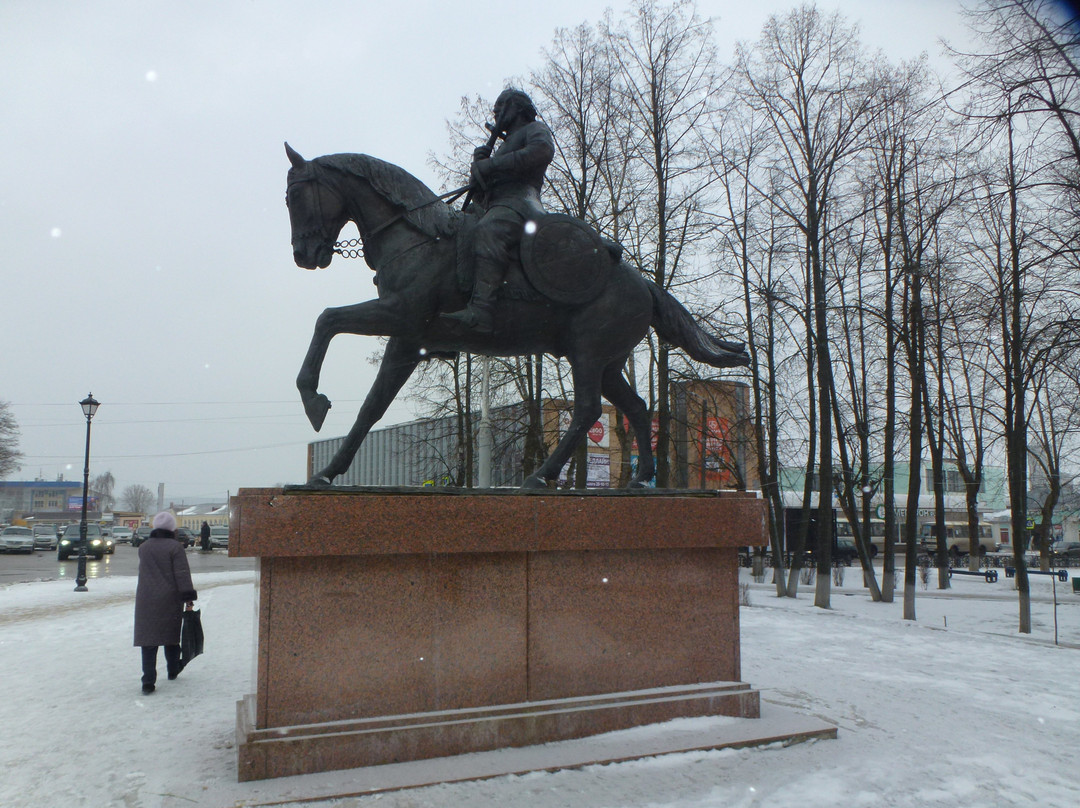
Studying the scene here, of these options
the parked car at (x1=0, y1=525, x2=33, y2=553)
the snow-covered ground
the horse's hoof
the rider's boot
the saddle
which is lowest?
the parked car at (x1=0, y1=525, x2=33, y2=553)

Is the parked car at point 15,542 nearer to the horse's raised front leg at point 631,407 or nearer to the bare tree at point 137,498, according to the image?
the horse's raised front leg at point 631,407

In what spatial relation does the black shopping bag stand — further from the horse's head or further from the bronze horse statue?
the horse's head

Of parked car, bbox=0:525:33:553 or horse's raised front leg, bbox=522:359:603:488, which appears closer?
horse's raised front leg, bbox=522:359:603:488

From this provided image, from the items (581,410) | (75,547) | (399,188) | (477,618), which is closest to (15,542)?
(75,547)

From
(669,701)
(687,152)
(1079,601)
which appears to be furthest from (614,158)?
(1079,601)

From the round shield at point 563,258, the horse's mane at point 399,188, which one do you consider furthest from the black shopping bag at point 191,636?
the round shield at point 563,258

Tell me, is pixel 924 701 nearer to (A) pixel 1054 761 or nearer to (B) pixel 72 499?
(A) pixel 1054 761

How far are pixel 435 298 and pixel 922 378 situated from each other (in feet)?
39.0

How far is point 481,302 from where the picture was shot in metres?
5.40

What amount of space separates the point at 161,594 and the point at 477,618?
3965 millimetres

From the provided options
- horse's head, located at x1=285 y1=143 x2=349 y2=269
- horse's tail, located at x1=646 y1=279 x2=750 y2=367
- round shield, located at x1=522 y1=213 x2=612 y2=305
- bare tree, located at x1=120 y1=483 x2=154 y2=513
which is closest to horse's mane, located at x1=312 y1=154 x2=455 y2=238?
horse's head, located at x1=285 y1=143 x2=349 y2=269

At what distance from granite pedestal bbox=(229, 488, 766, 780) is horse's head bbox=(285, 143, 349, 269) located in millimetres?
1791

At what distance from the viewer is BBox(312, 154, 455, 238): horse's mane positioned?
5.47 meters

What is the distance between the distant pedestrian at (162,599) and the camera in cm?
714
